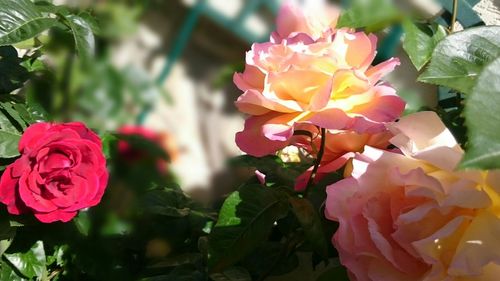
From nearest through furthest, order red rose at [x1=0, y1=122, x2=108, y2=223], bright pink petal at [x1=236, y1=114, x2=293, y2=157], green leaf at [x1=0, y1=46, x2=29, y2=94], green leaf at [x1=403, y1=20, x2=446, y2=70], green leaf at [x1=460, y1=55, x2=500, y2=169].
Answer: green leaf at [x1=460, y1=55, x2=500, y2=169]
bright pink petal at [x1=236, y1=114, x2=293, y2=157]
green leaf at [x1=403, y1=20, x2=446, y2=70]
red rose at [x1=0, y1=122, x2=108, y2=223]
green leaf at [x1=0, y1=46, x2=29, y2=94]

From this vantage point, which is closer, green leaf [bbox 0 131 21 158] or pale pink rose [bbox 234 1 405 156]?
pale pink rose [bbox 234 1 405 156]

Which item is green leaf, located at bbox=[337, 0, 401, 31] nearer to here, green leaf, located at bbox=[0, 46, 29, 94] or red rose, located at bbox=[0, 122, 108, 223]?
red rose, located at bbox=[0, 122, 108, 223]

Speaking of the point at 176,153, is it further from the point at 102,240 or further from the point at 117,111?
the point at 102,240

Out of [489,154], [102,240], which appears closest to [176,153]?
[489,154]

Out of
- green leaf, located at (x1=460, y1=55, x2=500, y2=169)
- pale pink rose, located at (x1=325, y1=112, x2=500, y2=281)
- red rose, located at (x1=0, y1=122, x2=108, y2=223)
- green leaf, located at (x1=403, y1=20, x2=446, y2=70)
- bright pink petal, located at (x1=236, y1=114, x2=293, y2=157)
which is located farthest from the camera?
red rose, located at (x1=0, y1=122, x2=108, y2=223)

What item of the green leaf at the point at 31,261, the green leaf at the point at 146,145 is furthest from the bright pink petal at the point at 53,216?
the green leaf at the point at 146,145

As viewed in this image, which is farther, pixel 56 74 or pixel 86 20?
pixel 86 20

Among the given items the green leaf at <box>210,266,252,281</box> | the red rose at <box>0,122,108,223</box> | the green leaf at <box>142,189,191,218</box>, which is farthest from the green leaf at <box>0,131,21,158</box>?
the green leaf at <box>210,266,252,281</box>
